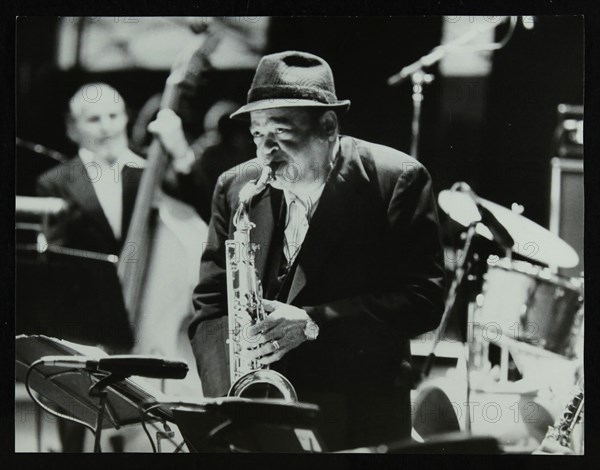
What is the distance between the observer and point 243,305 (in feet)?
9.46

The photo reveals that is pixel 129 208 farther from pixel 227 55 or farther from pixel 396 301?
pixel 396 301

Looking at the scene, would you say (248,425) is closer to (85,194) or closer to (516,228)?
(85,194)

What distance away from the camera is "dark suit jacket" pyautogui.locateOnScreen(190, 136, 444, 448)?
287 cm

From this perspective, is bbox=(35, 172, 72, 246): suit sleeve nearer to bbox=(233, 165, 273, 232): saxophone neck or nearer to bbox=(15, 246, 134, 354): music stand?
bbox=(15, 246, 134, 354): music stand

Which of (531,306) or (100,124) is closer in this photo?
(531,306)

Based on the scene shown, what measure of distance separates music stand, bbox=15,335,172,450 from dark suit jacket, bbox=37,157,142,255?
1.37ft

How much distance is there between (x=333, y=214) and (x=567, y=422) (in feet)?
4.14

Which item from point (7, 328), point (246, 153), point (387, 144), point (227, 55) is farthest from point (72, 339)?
point (387, 144)

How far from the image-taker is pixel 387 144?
2.90m

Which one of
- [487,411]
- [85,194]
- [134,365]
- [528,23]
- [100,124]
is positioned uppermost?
[528,23]

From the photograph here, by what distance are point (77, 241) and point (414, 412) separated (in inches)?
60.7

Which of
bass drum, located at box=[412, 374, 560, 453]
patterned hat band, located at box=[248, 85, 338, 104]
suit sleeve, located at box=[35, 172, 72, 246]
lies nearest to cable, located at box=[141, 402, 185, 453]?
suit sleeve, located at box=[35, 172, 72, 246]

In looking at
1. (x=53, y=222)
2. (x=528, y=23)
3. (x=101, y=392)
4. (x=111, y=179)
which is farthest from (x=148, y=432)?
Answer: (x=528, y=23)

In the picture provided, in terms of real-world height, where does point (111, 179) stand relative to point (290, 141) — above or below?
below
